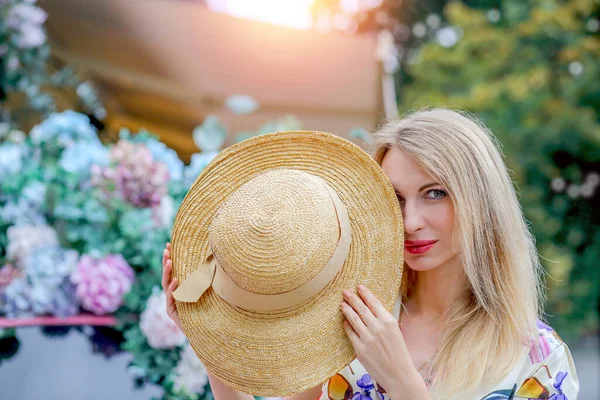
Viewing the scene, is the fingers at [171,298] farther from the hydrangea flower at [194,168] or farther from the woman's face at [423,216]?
the hydrangea flower at [194,168]

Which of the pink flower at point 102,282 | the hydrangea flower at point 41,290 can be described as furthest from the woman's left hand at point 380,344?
the hydrangea flower at point 41,290

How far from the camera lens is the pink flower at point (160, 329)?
90.4 inches

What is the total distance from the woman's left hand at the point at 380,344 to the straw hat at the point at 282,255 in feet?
0.13

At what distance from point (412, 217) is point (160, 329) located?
40.3 inches

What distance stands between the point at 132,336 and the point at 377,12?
11.2m

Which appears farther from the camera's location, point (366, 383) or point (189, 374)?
point (189, 374)

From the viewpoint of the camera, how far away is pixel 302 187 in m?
1.60

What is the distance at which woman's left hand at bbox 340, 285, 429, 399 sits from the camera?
1571 millimetres

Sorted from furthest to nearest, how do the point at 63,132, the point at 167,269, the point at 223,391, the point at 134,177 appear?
1. the point at 63,132
2. the point at 134,177
3. the point at 223,391
4. the point at 167,269

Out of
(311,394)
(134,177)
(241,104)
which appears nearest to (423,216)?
(311,394)

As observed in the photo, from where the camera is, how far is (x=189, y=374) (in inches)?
90.0

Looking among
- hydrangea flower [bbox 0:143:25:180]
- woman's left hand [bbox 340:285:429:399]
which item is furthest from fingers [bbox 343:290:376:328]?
hydrangea flower [bbox 0:143:25:180]

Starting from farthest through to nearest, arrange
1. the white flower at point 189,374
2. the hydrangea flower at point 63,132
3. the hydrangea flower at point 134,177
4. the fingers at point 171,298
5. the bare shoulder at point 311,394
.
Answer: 1. the hydrangea flower at point 63,132
2. the hydrangea flower at point 134,177
3. the white flower at point 189,374
4. the bare shoulder at point 311,394
5. the fingers at point 171,298

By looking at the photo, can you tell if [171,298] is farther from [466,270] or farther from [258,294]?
[466,270]
